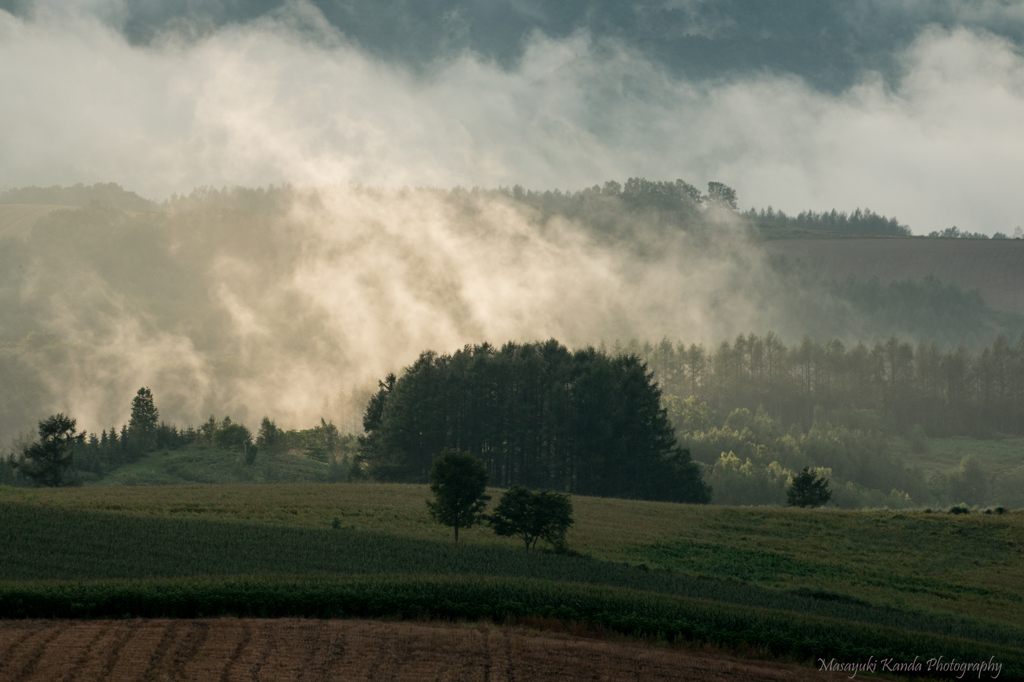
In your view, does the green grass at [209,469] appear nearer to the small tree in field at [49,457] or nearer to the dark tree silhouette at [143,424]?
the dark tree silhouette at [143,424]

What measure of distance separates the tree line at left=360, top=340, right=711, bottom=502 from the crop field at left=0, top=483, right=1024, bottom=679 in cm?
2594

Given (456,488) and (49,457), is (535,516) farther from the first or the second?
(49,457)

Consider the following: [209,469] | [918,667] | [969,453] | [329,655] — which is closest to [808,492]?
[918,667]

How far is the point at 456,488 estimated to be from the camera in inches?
1948

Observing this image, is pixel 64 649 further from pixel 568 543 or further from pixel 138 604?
pixel 568 543

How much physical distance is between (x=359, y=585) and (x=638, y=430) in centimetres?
6877

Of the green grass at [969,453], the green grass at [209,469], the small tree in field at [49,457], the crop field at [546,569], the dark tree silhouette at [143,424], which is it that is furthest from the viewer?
the green grass at [969,453]

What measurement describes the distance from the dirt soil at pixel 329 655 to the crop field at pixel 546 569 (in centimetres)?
172

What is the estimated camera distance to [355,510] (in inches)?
2338

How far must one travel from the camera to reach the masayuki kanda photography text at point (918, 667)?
26516 millimetres

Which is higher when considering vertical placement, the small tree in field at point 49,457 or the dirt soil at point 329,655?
the small tree in field at point 49,457

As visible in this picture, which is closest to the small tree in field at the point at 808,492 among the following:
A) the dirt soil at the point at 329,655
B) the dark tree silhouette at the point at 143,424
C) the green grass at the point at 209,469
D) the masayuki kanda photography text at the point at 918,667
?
the masayuki kanda photography text at the point at 918,667

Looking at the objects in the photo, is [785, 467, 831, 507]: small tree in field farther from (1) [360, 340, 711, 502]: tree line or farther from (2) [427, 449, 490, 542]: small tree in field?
(2) [427, 449, 490, 542]: small tree in field

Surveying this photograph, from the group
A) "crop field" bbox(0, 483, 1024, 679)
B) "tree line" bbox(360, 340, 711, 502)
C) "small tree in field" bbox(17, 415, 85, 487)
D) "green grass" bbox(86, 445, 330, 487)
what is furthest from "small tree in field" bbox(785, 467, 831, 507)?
"small tree in field" bbox(17, 415, 85, 487)
